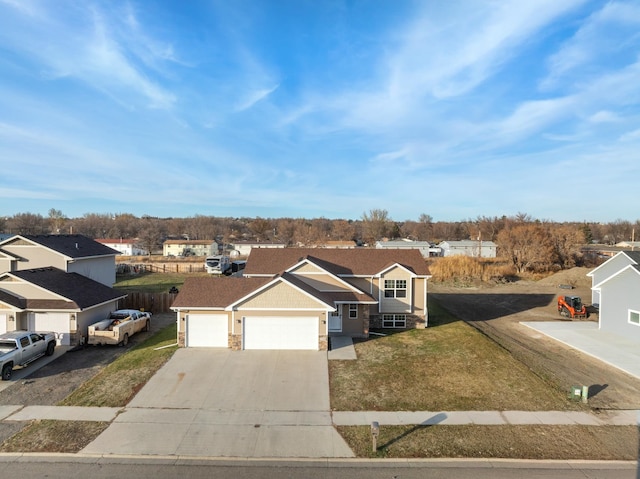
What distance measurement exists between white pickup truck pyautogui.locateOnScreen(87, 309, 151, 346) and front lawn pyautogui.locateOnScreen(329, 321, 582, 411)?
12.8m

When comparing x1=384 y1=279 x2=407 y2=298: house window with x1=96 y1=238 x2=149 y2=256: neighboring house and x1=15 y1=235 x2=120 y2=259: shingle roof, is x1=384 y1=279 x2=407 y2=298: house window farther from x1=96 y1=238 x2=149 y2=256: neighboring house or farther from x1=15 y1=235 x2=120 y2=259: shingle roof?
x1=96 y1=238 x2=149 y2=256: neighboring house

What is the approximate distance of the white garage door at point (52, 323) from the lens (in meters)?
21.4

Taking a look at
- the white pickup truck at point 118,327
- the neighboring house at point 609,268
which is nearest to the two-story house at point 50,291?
the white pickup truck at point 118,327

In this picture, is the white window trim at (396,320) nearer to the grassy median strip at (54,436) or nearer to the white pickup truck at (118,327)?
the white pickup truck at (118,327)

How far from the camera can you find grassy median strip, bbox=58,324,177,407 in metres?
14.5

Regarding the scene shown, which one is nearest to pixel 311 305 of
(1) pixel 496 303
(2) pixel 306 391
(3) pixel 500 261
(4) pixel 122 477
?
(2) pixel 306 391

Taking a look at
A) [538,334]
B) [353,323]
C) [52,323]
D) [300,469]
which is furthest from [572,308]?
[52,323]

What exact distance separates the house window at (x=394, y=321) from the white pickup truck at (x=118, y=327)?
16.2m

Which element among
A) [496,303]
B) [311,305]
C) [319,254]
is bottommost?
[496,303]

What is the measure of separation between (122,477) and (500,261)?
6528cm

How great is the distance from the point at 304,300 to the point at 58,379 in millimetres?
11967

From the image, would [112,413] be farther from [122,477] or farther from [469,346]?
[469,346]

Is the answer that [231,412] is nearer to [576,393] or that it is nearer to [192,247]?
[576,393]

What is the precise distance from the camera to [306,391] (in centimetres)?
1541
